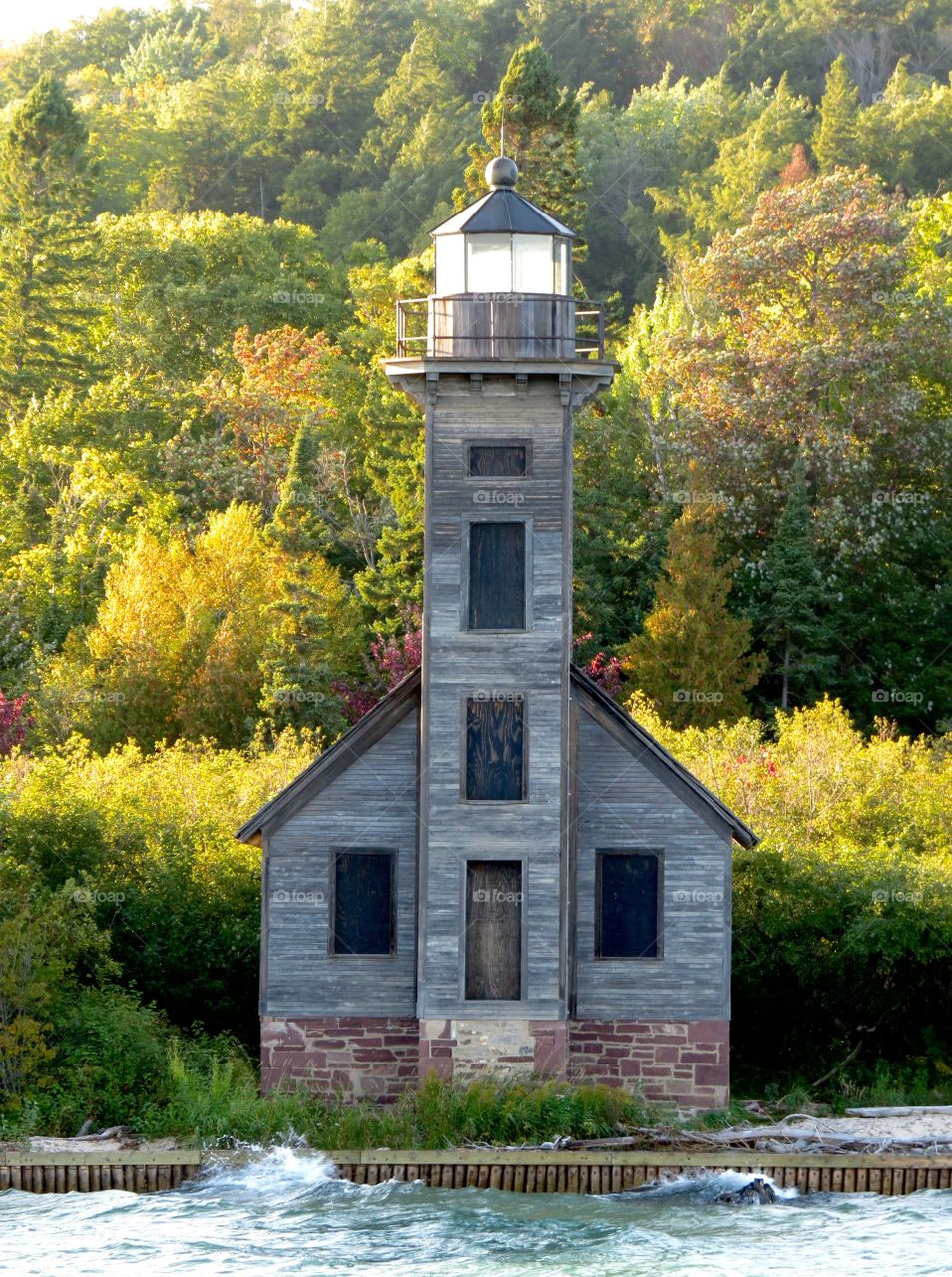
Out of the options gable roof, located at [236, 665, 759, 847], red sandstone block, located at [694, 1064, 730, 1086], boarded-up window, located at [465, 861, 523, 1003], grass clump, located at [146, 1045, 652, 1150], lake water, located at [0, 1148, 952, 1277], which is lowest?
lake water, located at [0, 1148, 952, 1277]

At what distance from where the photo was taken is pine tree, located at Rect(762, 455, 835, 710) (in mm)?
48656

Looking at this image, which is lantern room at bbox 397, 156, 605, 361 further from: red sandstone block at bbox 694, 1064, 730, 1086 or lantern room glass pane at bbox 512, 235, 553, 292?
red sandstone block at bbox 694, 1064, 730, 1086

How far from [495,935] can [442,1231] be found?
162 inches

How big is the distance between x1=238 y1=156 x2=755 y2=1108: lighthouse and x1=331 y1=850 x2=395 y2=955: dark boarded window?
0.03 metres

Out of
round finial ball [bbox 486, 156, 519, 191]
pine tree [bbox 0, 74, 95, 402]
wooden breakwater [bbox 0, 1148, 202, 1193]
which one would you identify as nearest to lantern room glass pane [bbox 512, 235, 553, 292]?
round finial ball [bbox 486, 156, 519, 191]

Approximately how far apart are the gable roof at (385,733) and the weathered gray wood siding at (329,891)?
0.12 meters

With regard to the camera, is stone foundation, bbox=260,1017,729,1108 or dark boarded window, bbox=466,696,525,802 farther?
stone foundation, bbox=260,1017,729,1108

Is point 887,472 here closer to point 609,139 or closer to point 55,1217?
point 55,1217

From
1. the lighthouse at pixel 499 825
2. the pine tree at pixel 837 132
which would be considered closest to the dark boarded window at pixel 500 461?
the lighthouse at pixel 499 825

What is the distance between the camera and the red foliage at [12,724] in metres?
42.9

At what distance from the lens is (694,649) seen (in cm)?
4550

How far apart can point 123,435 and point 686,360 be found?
1820 cm

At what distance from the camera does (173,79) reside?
111 m

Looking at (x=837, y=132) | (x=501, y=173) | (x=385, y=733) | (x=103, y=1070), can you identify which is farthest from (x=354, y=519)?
(x=837, y=132)
